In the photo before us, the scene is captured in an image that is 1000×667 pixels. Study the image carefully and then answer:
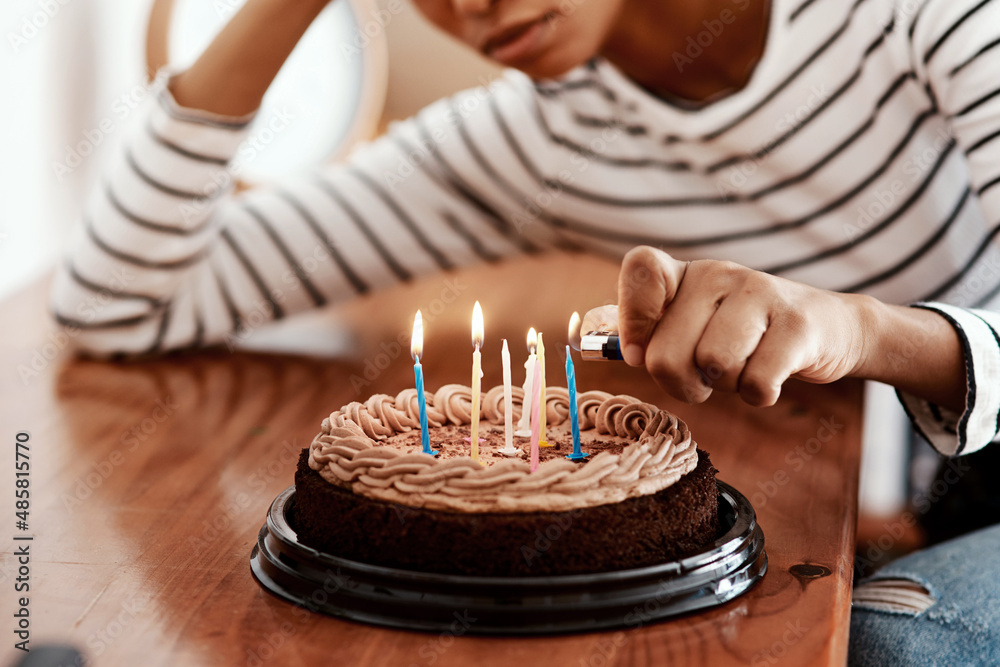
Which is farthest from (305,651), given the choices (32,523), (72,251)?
(72,251)

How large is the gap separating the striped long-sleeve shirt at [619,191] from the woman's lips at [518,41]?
0.28 metres

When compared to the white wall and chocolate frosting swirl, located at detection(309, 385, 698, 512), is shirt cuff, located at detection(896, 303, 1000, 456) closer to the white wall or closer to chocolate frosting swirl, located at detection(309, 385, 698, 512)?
chocolate frosting swirl, located at detection(309, 385, 698, 512)

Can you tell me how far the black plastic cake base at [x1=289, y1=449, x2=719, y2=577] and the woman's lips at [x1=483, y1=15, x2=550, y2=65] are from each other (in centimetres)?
70

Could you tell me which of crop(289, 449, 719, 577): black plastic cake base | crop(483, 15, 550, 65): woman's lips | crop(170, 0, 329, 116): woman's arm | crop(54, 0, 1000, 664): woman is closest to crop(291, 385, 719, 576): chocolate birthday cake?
crop(289, 449, 719, 577): black plastic cake base

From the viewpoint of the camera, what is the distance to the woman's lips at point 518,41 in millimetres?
1218

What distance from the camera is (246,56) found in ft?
4.48

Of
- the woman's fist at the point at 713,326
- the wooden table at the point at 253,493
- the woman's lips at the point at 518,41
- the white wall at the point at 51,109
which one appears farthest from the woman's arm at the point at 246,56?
the woman's fist at the point at 713,326

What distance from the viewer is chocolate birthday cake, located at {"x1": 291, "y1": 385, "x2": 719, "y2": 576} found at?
27.1 inches

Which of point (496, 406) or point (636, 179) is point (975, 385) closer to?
point (496, 406)

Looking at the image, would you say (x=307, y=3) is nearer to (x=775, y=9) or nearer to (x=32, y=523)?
(x=775, y=9)

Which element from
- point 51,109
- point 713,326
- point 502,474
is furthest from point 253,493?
point 51,109

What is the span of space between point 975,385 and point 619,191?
2.36 feet

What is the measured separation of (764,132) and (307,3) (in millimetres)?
669

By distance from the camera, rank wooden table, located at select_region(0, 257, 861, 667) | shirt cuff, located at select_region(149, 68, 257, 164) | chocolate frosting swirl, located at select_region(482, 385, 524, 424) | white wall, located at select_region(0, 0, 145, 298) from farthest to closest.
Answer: white wall, located at select_region(0, 0, 145, 298) → shirt cuff, located at select_region(149, 68, 257, 164) → chocolate frosting swirl, located at select_region(482, 385, 524, 424) → wooden table, located at select_region(0, 257, 861, 667)
